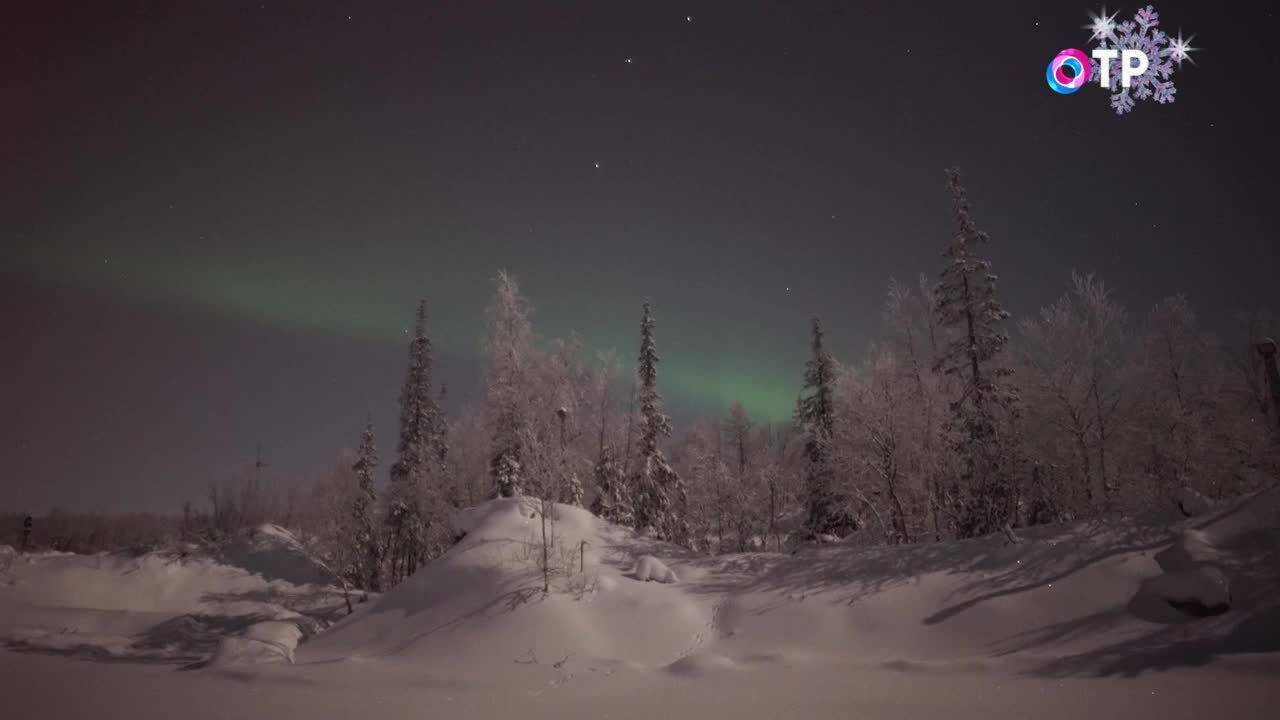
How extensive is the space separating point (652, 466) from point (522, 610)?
62.8 feet

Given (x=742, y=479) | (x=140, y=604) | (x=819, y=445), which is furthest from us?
(x=742, y=479)

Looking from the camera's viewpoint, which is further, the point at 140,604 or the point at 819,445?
the point at 140,604

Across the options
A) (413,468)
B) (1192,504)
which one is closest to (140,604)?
(413,468)

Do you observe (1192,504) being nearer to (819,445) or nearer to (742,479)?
(819,445)

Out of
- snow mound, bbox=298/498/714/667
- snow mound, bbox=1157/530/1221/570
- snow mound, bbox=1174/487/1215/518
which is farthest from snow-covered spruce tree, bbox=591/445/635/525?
snow mound, bbox=1157/530/1221/570

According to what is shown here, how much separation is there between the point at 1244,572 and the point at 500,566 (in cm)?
1643

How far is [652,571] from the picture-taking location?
16578 millimetres

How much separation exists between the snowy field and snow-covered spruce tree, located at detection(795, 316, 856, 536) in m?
11.9

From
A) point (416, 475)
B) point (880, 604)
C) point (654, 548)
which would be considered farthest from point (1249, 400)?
point (416, 475)

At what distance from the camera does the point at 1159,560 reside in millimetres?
11562

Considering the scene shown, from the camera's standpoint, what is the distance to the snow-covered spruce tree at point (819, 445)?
28.5 meters

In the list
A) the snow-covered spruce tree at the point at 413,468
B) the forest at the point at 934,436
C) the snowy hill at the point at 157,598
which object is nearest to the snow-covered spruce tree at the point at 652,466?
the forest at the point at 934,436

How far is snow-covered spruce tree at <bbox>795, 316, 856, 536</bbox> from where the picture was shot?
1123 inches

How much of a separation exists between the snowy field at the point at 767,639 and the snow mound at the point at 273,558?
2405 cm
